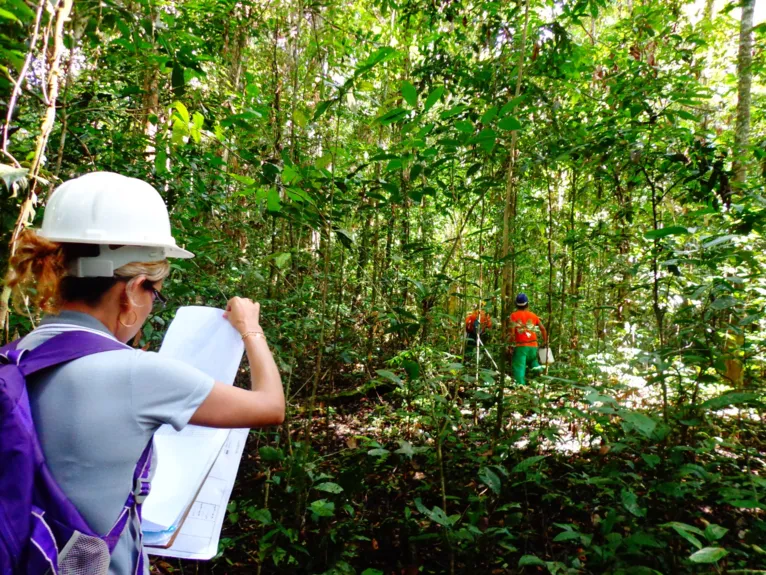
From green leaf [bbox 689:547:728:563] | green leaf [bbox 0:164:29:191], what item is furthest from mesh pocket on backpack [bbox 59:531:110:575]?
green leaf [bbox 689:547:728:563]

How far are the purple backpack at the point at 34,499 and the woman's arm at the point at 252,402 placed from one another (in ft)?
0.89

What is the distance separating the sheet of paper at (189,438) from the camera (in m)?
1.37

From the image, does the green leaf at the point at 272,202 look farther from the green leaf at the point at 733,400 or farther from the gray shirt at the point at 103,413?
the green leaf at the point at 733,400

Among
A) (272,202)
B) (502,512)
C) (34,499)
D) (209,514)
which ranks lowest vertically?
(502,512)

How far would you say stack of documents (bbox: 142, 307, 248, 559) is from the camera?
1356 mm

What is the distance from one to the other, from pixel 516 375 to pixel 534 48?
383 centimetres

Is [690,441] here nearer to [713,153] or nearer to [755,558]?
[755,558]

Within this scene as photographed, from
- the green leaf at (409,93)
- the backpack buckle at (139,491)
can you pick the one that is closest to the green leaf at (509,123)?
the green leaf at (409,93)

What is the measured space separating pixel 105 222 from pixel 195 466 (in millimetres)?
766

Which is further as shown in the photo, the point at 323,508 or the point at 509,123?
the point at 323,508

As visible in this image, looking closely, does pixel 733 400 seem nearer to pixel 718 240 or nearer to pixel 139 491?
pixel 718 240

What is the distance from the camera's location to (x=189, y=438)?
154 centimetres

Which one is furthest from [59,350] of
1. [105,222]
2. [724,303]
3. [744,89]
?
[744,89]

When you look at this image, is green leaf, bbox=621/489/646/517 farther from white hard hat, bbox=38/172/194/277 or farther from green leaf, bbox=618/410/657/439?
white hard hat, bbox=38/172/194/277
